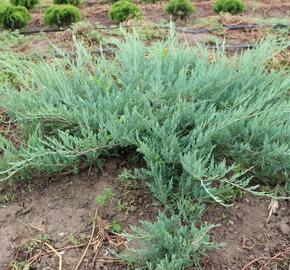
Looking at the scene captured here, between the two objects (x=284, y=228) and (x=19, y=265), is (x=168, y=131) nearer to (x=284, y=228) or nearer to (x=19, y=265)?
(x=284, y=228)

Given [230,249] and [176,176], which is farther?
[176,176]

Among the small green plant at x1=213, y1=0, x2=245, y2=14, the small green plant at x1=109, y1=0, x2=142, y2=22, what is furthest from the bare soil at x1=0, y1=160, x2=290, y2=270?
the small green plant at x1=213, y1=0, x2=245, y2=14

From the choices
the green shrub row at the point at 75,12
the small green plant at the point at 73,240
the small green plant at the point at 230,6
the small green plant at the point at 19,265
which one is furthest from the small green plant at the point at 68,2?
the small green plant at the point at 19,265

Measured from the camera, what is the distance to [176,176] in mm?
2664

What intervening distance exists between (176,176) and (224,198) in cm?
28

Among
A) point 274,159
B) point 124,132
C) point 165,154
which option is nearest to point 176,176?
point 165,154

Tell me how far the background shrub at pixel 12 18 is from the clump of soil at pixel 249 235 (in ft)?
14.5

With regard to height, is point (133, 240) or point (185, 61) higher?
point (185, 61)

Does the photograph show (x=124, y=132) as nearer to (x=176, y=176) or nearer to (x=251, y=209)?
(x=176, y=176)

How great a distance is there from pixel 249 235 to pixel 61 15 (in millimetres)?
4493

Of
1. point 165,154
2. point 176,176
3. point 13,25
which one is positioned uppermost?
point 165,154

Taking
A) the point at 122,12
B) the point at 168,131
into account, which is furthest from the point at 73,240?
the point at 122,12

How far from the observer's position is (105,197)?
8.77ft

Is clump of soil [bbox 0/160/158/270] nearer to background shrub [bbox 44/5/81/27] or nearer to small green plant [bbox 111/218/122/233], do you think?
small green plant [bbox 111/218/122/233]
